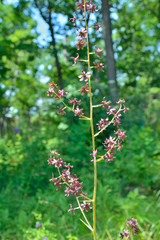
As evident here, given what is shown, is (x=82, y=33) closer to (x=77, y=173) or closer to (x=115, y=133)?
(x=115, y=133)

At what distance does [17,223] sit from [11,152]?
1312mm

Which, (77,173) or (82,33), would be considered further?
(77,173)

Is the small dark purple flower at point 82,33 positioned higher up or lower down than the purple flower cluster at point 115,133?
higher up

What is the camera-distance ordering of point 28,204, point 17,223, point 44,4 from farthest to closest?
point 44,4
point 28,204
point 17,223

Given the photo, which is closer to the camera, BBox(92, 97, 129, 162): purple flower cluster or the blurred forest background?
BBox(92, 97, 129, 162): purple flower cluster

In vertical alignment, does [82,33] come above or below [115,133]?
above

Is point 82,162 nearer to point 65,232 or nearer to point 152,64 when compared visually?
point 65,232

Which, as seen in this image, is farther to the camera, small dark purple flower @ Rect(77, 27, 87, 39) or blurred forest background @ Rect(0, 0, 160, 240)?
blurred forest background @ Rect(0, 0, 160, 240)

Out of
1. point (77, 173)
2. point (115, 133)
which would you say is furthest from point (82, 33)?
point (77, 173)

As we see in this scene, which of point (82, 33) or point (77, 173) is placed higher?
point (82, 33)

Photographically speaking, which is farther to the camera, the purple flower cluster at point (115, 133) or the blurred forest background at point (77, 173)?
the blurred forest background at point (77, 173)

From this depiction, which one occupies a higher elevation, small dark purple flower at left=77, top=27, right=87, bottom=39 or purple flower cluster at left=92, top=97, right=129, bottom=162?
small dark purple flower at left=77, top=27, right=87, bottom=39

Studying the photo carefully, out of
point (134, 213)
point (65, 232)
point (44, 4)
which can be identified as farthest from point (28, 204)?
point (44, 4)

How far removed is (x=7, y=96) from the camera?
7.87 meters
